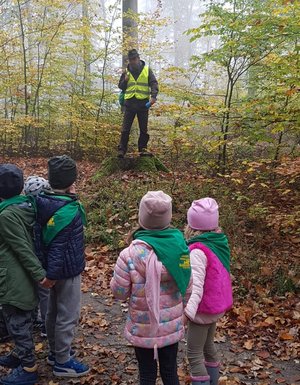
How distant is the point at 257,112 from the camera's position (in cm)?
661

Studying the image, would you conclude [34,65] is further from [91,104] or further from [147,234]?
[147,234]

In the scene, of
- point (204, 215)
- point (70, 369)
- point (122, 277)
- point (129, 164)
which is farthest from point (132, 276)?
point (129, 164)

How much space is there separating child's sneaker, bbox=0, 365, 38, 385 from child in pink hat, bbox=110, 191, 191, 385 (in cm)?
120

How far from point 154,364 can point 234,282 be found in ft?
10.2

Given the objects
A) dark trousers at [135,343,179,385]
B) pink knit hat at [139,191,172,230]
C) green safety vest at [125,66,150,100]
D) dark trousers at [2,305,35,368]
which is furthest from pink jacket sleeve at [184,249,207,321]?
green safety vest at [125,66,150,100]

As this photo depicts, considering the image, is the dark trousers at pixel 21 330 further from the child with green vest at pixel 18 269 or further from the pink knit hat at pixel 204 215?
the pink knit hat at pixel 204 215

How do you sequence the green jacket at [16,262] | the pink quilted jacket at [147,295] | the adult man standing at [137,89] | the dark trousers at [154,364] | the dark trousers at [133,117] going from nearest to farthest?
the pink quilted jacket at [147,295]
the dark trousers at [154,364]
the green jacket at [16,262]
the adult man standing at [137,89]
the dark trousers at [133,117]

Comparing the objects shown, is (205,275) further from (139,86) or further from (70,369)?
(139,86)

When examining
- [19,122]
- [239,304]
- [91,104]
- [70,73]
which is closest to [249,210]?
[239,304]

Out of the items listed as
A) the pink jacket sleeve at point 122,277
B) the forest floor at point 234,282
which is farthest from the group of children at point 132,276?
the forest floor at point 234,282

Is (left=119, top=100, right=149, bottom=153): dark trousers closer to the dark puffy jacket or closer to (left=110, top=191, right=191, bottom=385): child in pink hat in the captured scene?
the dark puffy jacket

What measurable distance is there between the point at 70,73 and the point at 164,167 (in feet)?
19.0

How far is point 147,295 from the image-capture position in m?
2.66

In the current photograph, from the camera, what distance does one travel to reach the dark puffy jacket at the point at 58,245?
10.8 ft
